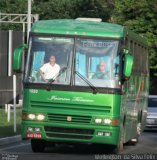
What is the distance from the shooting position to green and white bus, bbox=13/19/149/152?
56.3 ft

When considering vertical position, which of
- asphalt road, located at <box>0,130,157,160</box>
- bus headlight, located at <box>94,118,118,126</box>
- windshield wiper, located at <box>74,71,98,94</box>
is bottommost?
asphalt road, located at <box>0,130,157,160</box>

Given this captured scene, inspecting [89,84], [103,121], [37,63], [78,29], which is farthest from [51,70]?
[103,121]

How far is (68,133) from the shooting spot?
17.3 m

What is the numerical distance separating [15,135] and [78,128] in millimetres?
7089

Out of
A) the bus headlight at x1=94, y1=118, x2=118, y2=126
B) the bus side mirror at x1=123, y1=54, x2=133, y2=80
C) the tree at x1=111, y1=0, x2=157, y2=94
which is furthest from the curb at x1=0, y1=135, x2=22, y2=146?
the tree at x1=111, y1=0, x2=157, y2=94

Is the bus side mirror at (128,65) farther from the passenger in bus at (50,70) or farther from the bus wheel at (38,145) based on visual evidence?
the bus wheel at (38,145)

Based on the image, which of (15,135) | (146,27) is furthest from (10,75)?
(15,135)

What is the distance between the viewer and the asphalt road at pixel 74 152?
1694 centimetres

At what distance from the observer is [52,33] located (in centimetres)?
1764

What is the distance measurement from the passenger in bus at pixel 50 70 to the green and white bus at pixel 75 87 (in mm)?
76

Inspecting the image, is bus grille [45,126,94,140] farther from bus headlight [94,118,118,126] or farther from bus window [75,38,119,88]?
bus window [75,38,119,88]

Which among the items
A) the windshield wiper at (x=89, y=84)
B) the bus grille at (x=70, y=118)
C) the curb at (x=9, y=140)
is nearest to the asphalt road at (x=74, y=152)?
the curb at (x=9, y=140)

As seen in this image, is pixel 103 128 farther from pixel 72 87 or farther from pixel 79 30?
pixel 79 30

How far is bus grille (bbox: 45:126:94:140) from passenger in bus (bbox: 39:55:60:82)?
1183 millimetres
